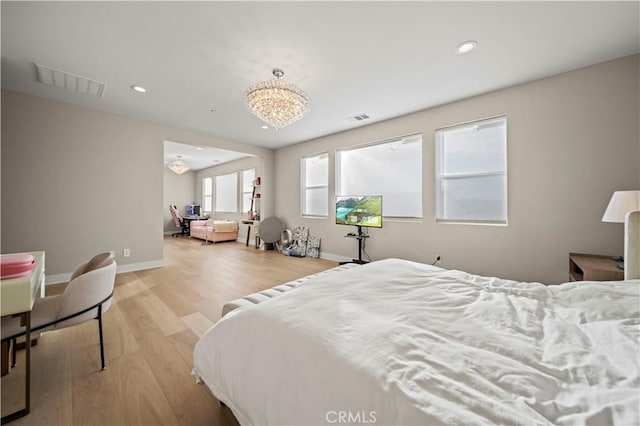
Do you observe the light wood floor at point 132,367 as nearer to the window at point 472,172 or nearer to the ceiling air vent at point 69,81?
the ceiling air vent at point 69,81

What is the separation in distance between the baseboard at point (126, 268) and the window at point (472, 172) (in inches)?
198

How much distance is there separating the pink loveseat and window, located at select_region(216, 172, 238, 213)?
0.73 metres

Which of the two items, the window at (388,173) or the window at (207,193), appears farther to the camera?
the window at (207,193)

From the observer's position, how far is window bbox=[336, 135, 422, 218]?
156 inches

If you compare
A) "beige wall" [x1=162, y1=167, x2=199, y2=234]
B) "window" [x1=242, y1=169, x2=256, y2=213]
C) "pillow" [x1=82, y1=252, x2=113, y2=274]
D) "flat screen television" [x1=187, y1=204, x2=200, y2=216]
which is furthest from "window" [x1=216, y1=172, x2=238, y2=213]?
"pillow" [x1=82, y1=252, x2=113, y2=274]

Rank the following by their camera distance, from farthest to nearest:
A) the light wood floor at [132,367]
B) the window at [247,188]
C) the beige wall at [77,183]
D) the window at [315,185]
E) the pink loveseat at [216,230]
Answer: the window at [247,188] → the pink loveseat at [216,230] → the window at [315,185] → the beige wall at [77,183] → the light wood floor at [132,367]

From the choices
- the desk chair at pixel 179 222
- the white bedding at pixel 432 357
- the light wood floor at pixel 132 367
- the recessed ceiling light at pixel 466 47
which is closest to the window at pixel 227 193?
the desk chair at pixel 179 222

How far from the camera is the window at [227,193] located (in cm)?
814

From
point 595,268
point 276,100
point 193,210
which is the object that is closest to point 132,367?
point 276,100

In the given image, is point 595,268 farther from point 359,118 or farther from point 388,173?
point 359,118

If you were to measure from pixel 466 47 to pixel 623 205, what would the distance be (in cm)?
191

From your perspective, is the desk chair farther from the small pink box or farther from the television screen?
the small pink box

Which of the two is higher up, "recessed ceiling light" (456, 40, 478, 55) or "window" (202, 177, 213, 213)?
"recessed ceiling light" (456, 40, 478, 55)

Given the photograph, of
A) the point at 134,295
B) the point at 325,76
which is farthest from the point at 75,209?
the point at 325,76
